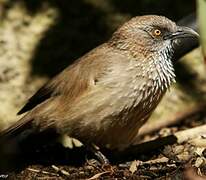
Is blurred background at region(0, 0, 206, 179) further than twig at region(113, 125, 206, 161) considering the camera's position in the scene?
Yes

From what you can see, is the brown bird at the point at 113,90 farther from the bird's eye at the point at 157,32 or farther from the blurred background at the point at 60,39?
the blurred background at the point at 60,39

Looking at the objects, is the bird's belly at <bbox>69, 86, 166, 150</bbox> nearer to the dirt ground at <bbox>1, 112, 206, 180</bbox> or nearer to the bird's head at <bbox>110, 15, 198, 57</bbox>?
the dirt ground at <bbox>1, 112, 206, 180</bbox>

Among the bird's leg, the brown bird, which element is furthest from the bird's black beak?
the bird's leg

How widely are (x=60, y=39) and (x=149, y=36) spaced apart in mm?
2927

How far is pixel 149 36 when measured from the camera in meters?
6.56

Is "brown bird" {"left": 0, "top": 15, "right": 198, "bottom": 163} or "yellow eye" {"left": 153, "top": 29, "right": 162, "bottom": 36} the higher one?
"yellow eye" {"left": 153, "top": 29, "right": 162, "bottom": 36}

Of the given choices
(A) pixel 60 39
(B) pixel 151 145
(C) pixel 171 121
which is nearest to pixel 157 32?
(B) pixel 151 145

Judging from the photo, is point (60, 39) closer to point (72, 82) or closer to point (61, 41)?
point (61, 41)

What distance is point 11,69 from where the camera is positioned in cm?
893

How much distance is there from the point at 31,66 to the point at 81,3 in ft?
4.26

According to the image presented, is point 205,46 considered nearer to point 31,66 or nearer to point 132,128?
point 132,128

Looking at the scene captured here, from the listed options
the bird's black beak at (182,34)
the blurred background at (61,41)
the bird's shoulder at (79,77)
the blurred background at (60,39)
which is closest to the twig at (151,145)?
the bird's shoulder at (79,77)

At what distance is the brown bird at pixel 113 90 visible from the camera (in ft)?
20.0

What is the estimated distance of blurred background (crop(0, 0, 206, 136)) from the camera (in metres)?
8.73
